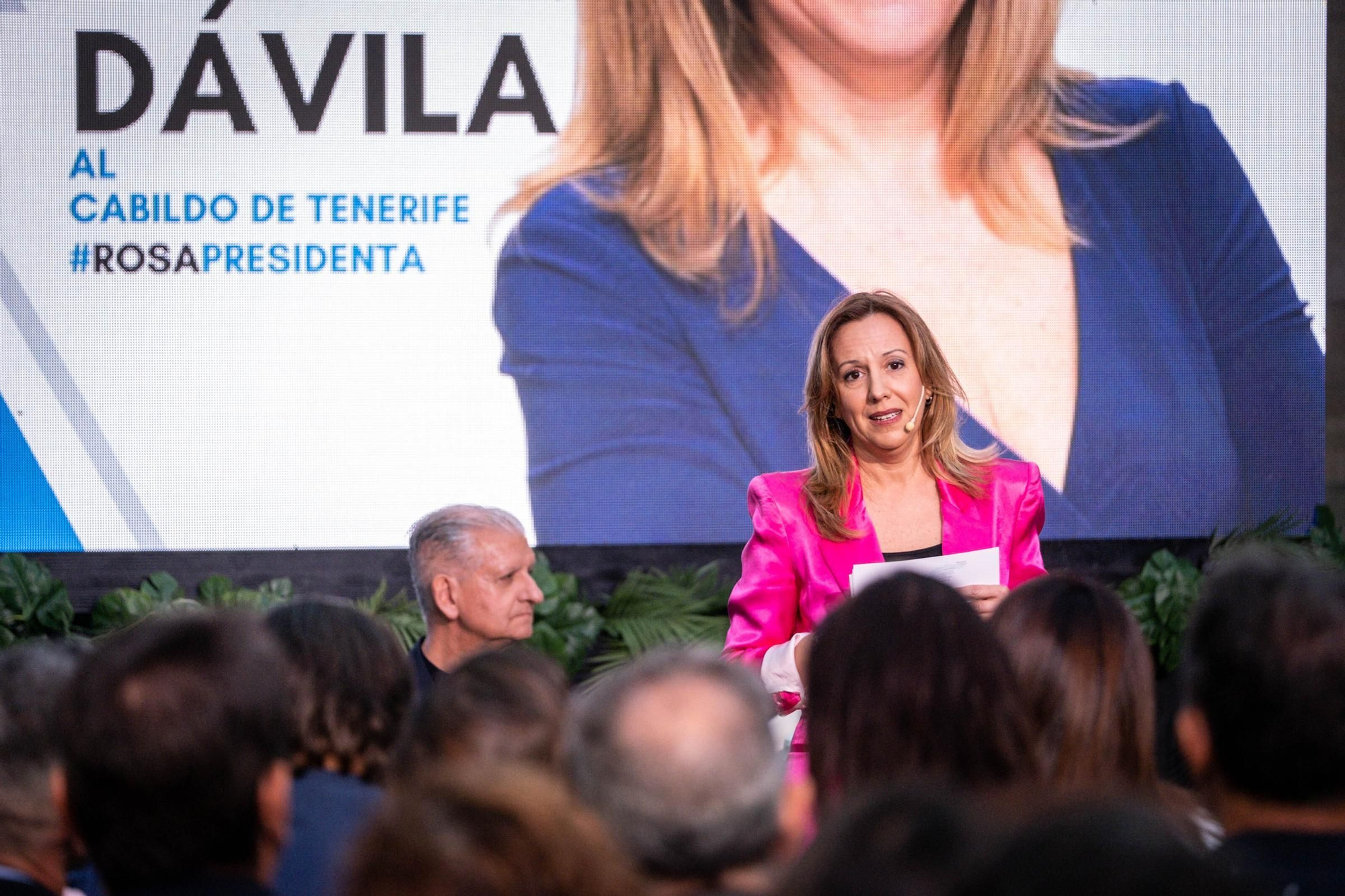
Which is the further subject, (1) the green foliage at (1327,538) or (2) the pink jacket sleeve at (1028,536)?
(1) the green foliage at (1327,538)

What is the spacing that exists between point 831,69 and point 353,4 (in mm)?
1641

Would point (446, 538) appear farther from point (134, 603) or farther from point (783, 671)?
point (134, 603)

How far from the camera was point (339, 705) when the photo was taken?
6.93 ft

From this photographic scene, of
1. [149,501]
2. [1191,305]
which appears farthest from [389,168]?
[1191,305]

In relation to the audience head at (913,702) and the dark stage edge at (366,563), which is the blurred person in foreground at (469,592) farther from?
the dark stage edge at (366,563)

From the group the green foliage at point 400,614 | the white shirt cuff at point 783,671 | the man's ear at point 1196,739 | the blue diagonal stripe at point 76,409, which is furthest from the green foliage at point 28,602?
the man's ear at point 1196,739

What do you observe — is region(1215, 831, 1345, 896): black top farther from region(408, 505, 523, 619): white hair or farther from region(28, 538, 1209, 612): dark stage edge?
region(28, 538, 1209, 612): dark stage edge

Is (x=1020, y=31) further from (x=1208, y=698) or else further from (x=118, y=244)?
(x=1208, y=698)

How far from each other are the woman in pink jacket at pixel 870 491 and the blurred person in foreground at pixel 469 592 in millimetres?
571

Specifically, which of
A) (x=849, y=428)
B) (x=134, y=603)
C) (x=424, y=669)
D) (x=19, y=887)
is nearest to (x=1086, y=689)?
(x=849, y=428)

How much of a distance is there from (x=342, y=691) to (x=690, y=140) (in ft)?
11.0

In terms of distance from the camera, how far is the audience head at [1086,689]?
192cm

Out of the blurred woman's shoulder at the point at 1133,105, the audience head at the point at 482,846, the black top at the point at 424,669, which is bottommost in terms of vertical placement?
the black top at the point at 424,669

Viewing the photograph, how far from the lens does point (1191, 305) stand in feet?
17.1
